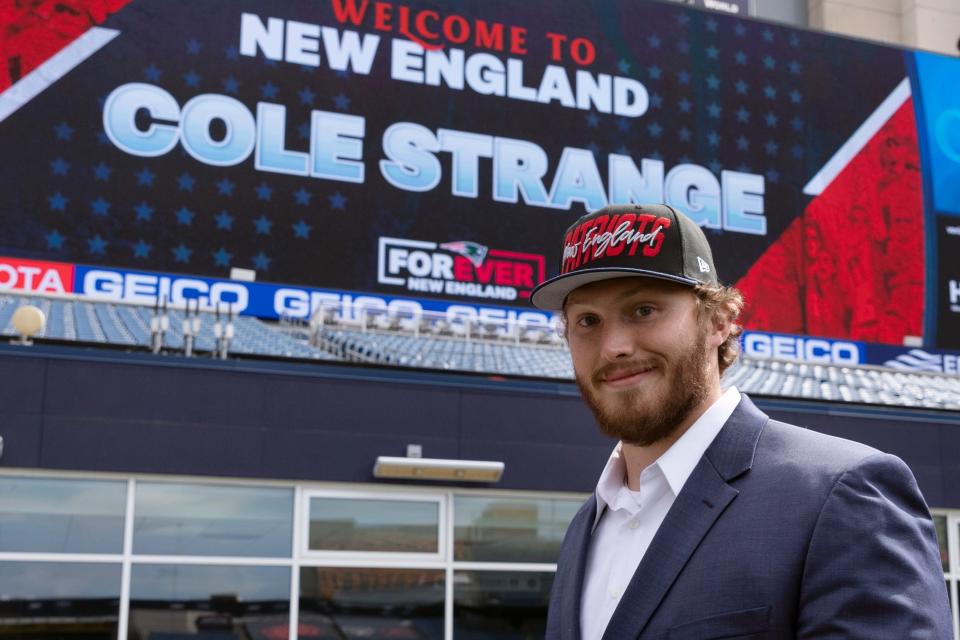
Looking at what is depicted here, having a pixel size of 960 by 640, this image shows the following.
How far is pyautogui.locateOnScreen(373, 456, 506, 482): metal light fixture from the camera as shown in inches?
400

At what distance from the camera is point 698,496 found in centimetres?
195

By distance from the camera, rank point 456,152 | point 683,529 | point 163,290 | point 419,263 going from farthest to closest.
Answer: point 456,152, point 419,263, point 163,290, point 683,529

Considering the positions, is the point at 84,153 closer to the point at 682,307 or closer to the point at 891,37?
the point at 682,307

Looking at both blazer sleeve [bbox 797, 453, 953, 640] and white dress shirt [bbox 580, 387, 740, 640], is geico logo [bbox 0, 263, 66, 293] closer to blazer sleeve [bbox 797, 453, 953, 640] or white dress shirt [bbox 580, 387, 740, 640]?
white dress shirt [bbox 580, 387, 740, 640]

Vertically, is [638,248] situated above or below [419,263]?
below

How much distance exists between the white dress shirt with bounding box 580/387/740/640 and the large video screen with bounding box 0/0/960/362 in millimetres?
11422

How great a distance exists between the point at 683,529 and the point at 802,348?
14370 millimetres

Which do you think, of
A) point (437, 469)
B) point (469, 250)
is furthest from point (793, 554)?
point (469, 250)

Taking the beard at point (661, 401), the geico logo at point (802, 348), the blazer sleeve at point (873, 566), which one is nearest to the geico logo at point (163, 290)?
the geico logo at point (802, 348)

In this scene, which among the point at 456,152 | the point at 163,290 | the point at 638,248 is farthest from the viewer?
the point at 456,152

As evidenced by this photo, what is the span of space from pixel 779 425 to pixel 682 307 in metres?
0.24

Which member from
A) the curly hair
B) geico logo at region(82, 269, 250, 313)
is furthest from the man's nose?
geico logo at region(82, 269, 250, 313)

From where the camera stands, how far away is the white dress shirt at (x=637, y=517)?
6.72 ft

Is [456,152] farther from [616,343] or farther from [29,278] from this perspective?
[616,343]
